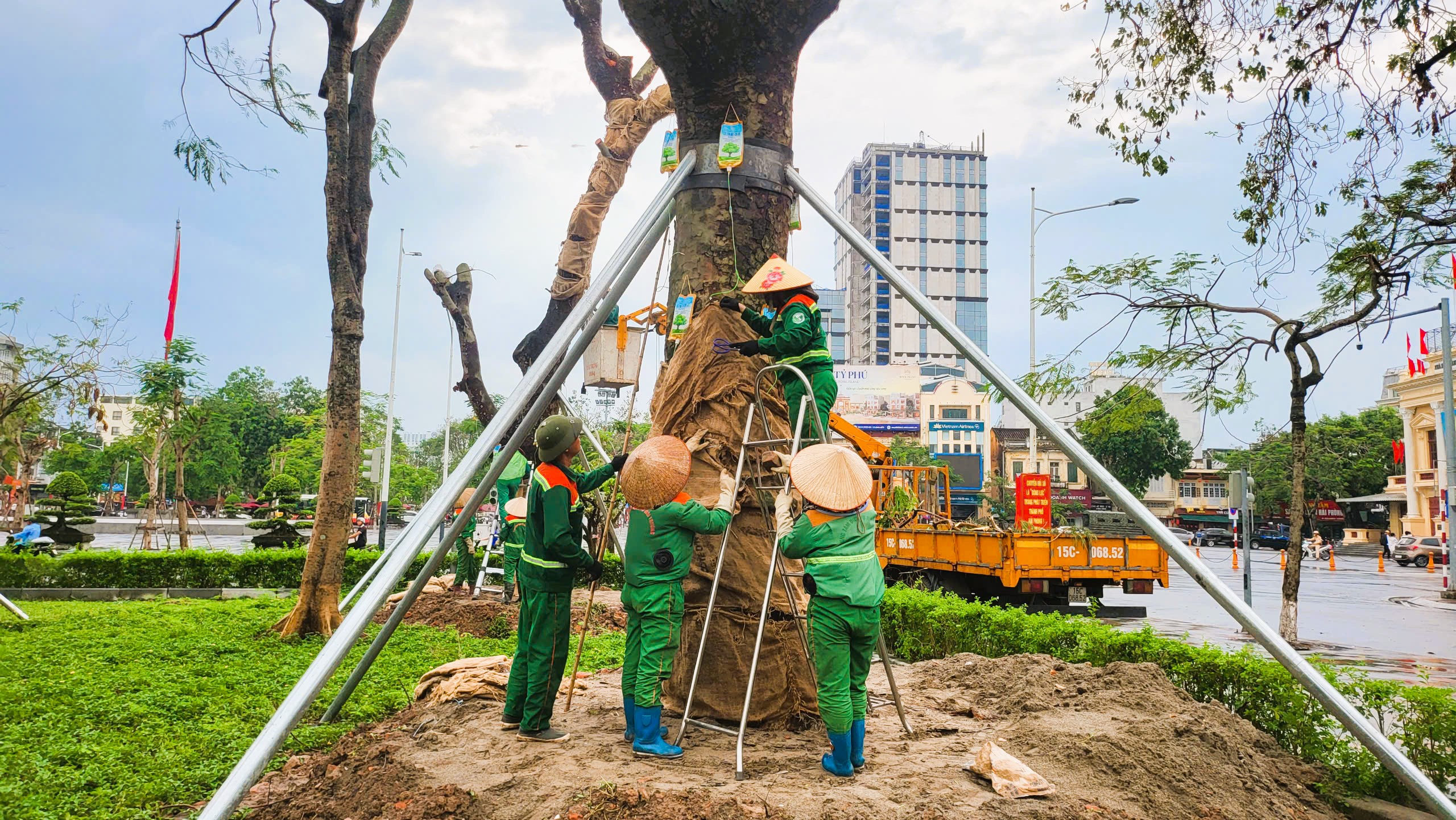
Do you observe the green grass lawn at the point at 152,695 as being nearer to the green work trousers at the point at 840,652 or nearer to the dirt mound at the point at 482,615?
the dirt mound at the point at 482,615

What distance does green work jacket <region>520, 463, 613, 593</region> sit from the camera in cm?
520

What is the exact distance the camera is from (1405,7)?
236 inches

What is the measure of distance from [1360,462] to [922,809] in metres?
55.0

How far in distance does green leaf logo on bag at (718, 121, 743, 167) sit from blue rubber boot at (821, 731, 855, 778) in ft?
11.5

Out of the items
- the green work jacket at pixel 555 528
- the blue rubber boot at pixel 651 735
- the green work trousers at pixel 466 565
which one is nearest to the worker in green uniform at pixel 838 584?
the blue rubber boot at pixel 651 735

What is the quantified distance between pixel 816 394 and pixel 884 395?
65.7m

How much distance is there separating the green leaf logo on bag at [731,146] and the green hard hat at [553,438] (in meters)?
1.95

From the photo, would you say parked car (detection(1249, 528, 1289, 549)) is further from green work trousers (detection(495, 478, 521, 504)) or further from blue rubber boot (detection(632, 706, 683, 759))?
blue rubber boot (detection(632, 706, 683, 759))

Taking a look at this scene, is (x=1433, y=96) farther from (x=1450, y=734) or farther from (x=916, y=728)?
(x=916, y=728)

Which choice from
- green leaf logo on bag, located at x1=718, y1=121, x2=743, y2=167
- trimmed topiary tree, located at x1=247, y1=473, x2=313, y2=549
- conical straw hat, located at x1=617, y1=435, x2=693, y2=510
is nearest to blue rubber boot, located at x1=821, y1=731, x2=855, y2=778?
conical straw hat, located at x1=617, y1=435, x2=693, y2=510

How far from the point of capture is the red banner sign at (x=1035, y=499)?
52.5 feet

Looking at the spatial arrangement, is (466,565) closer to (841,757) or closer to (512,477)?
(512,477)

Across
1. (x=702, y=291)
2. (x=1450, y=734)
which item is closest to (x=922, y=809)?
(x=1450, y=734)

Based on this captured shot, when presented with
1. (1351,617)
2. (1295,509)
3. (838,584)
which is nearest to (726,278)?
(838,584)
